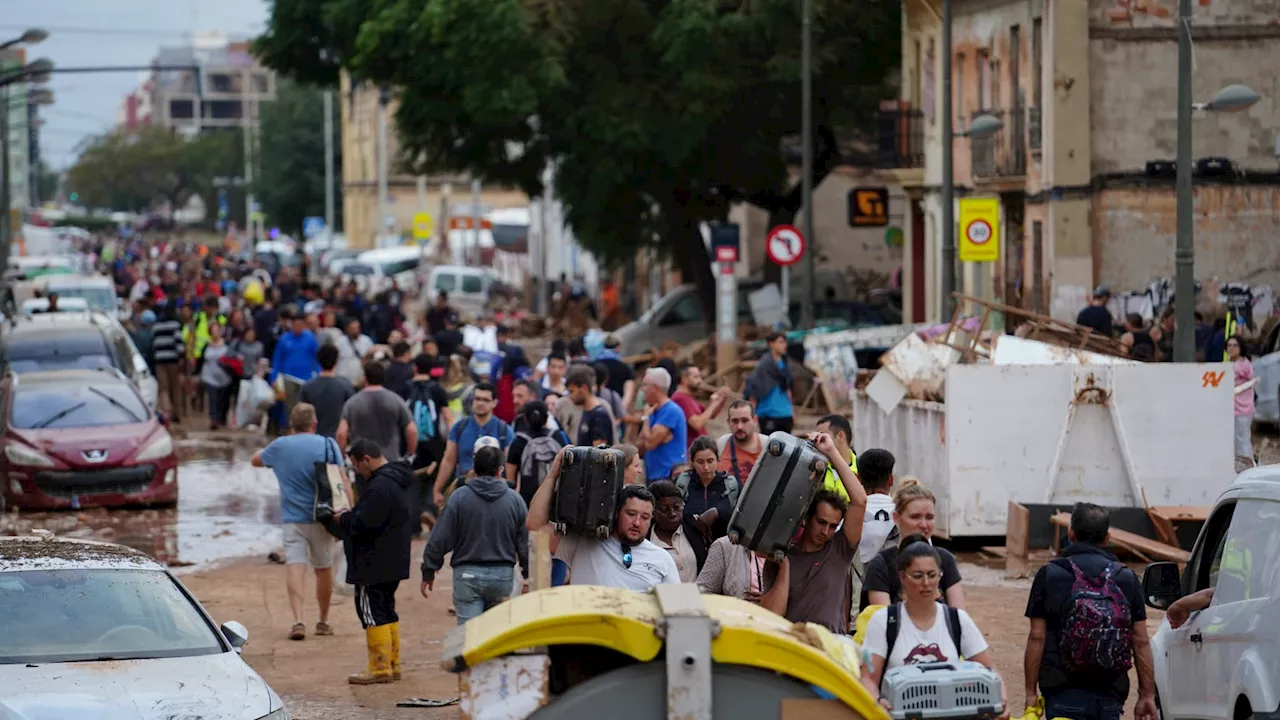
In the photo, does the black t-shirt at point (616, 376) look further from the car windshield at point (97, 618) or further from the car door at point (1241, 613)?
the car door at point (1241, 613)

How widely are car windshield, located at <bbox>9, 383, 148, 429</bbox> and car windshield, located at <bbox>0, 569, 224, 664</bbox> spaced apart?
10.8 m

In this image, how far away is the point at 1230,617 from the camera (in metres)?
7.97

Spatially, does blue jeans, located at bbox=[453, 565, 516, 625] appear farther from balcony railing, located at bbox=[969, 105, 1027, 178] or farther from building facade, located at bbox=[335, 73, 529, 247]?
building facade, located at bbox=[335, 73, 529, 247]

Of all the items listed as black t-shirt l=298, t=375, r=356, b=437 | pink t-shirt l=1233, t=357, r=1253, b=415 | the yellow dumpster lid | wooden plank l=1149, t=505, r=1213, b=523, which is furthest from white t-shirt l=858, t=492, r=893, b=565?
pink t-shirt l=1233, t=357, r=1253, b=415

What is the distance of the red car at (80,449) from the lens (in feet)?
64.5

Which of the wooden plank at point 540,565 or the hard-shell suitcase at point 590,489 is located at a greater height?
the hard-shell suitcase at point 590,489

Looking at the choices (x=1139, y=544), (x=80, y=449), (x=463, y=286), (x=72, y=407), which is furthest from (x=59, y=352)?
(x=463, y=286)

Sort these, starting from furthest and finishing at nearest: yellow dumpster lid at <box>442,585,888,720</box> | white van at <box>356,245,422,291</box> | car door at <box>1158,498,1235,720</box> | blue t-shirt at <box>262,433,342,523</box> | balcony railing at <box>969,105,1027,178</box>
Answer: white van at <box>356,245,422,291</box>, balcony railing at <box>969,105,1027,178</box>, blue t-shirt at <box>262,433,342,523</box>, car door at <box>1158,498,1235,720</box>, yellow dumpster lid at <box>442,585,888,720</box>

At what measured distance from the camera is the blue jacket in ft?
76.8

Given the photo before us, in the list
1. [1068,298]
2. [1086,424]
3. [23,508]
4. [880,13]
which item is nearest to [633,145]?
[880,13]

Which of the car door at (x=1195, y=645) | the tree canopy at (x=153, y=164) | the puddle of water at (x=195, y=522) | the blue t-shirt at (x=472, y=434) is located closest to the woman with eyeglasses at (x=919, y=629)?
the car door at (x=1195, y=645)

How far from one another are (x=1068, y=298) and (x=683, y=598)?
2451 cm

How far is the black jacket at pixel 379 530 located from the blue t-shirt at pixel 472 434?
2529mm

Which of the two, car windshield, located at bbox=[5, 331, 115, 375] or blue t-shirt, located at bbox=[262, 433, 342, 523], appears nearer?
blue t-shirt, located at bbox=[262, 433, 342, 523]
